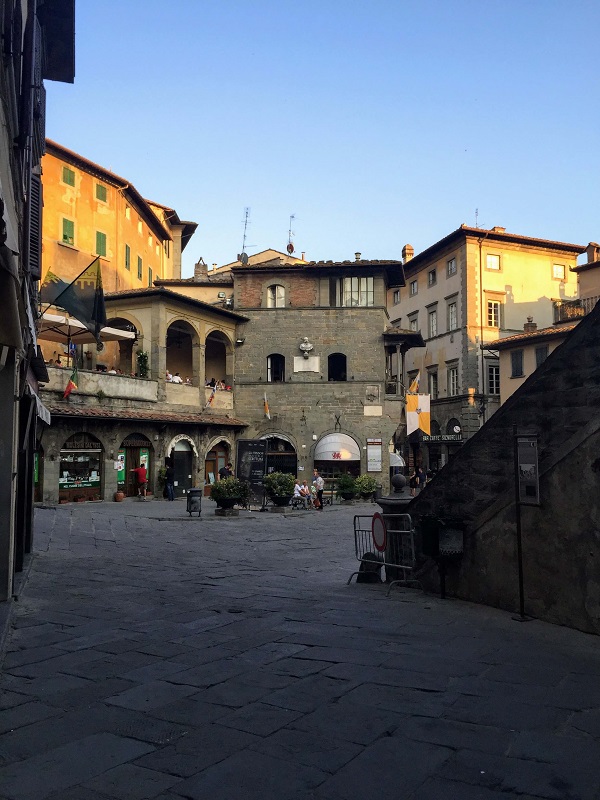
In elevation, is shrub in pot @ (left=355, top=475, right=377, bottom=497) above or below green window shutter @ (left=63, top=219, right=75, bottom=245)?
below

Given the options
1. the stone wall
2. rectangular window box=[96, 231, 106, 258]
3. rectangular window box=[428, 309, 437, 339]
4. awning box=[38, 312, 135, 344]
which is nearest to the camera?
the stone wall

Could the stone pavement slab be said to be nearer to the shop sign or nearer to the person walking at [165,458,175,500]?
the person walking at [165,458,175,500]

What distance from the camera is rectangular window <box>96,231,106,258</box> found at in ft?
110

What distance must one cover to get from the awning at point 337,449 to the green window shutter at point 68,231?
15.4 meters

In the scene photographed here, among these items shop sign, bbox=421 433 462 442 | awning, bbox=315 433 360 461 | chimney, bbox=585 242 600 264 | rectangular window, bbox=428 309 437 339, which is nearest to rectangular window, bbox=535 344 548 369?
shop sign, bbox=421 433 462 442

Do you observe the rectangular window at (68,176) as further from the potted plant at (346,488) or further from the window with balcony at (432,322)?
the window with balcony at (432,322)

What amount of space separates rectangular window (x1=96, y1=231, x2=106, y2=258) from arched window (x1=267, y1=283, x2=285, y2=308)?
8.51 meters

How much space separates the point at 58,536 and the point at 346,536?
6837 millimetres

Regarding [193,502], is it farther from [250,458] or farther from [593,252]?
[593,252]

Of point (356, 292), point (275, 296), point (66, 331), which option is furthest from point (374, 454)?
point (66, 331)

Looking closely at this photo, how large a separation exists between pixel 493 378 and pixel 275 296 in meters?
15.7

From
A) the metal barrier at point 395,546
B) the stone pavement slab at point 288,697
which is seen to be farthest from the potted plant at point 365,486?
the stone pavement slab at point 288,697

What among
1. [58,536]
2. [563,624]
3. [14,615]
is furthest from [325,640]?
[58,536]

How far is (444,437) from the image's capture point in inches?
1688
